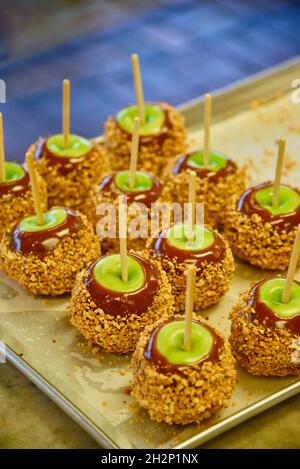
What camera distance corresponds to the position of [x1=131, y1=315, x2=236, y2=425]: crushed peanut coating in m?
1.64

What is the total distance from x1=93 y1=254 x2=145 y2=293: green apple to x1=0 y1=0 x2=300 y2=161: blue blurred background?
1.07 metres

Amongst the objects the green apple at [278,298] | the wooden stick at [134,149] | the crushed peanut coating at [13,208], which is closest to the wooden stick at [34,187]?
the crushed peanut coating at [13,208]

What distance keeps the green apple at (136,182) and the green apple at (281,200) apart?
304 millimetres

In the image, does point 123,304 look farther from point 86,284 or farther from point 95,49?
point 95,49

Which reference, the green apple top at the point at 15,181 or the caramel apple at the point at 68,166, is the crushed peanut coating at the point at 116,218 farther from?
the green apple top at the point at 15,181

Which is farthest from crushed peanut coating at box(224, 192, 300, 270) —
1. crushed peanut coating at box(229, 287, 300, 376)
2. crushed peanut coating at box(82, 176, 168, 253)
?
crushed peanut coating at box(229, 287, 300, 376)

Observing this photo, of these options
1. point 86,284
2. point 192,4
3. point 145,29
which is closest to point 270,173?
point 86,284

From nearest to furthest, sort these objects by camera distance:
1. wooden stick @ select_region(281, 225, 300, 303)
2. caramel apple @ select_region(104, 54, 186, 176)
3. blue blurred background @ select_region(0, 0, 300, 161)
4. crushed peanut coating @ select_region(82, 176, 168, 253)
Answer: wooden stick @ select_region(281, 225, 300, 303), crushed peanut coating @ select_region(82, 176, 168, 253), caramel apple @ select_region(104, 54, 186, 176), blue blurred background @ select_region(0, 0, 300, 161)

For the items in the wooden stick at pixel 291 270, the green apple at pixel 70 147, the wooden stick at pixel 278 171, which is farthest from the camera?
the green apple at pixel 70 147

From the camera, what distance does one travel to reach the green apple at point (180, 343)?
1.66 metres

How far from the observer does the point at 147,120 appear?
2.58 metres

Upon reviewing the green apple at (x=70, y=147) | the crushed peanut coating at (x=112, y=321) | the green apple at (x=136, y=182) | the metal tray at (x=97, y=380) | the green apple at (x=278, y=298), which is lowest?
the metal tray at (x=97, y=380)

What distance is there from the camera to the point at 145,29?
3986 mm

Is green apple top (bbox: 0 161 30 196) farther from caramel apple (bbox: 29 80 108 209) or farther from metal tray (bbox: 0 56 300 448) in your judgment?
metal tray (bbox: 0 56 300 448)
